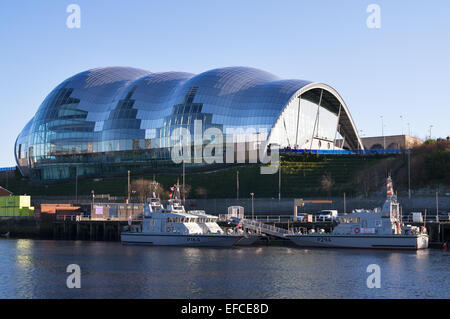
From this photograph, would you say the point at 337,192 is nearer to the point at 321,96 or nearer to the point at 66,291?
the point at 321,96

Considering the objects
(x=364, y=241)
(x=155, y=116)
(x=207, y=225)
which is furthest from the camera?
(x=155, y=116)

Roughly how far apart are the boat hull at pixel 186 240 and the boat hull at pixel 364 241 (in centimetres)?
785

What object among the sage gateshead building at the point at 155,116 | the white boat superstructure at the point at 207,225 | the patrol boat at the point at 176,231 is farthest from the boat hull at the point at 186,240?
the sage gateshead building at the point at 155,116

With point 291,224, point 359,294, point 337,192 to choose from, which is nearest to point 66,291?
point 359,294

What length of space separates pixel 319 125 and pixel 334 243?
77.1 m

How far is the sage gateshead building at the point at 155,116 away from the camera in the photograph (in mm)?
132625

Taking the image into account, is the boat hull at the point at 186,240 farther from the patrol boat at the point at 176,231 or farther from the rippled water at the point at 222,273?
the rippled water at the point at 222,273

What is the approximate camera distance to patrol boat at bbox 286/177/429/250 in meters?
69.4

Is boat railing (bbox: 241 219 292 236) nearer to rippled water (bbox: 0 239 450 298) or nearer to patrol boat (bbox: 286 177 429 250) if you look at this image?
patrol boat (bbox: 286 177 429 250)

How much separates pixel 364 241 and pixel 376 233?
160 centimetres

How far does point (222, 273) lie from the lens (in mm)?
50281

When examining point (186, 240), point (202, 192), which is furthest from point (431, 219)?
point (202, 192)

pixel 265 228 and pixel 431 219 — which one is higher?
pixel 431 219

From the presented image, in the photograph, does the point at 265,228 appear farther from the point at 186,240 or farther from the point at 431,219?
the point at 431,219
